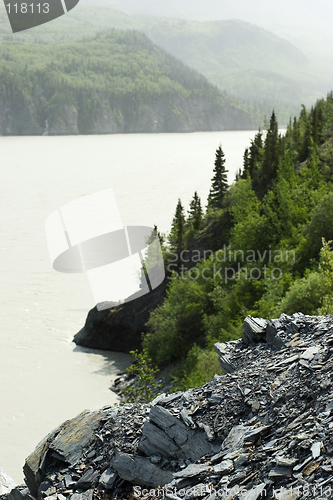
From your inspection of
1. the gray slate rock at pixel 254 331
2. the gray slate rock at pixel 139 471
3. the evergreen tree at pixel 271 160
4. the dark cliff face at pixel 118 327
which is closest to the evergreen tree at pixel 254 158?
the evergreen tree at pixel 271 160

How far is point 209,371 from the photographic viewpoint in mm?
33281

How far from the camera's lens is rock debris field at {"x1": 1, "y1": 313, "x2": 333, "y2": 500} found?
11008mm

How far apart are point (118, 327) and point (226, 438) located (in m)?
44.1

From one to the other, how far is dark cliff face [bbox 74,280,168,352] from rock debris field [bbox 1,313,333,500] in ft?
126

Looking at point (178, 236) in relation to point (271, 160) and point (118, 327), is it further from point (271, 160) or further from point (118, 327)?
point (271, 160)

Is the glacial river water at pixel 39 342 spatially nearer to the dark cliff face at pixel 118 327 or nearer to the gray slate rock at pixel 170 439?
the dark cliff face at pixel 118 327

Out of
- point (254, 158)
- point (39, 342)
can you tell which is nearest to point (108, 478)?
point (39, 342)

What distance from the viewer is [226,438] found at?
42.9ft

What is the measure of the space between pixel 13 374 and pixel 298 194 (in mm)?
36388

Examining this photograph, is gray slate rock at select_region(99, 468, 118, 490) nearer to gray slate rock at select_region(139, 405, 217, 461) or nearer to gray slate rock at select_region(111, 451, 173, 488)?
gray slate rock at select_region(111, 451, 173, 488)

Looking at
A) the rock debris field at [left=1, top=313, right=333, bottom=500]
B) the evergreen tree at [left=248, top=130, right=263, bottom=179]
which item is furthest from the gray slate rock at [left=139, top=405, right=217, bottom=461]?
the evergreen tree at [left=248, top=130, right=263, bottom=179]

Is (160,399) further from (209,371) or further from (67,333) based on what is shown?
(67,333)

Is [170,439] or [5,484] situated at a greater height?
[170,439]

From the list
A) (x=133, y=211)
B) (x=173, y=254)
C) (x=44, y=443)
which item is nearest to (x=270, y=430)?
(x=44, y=443)
